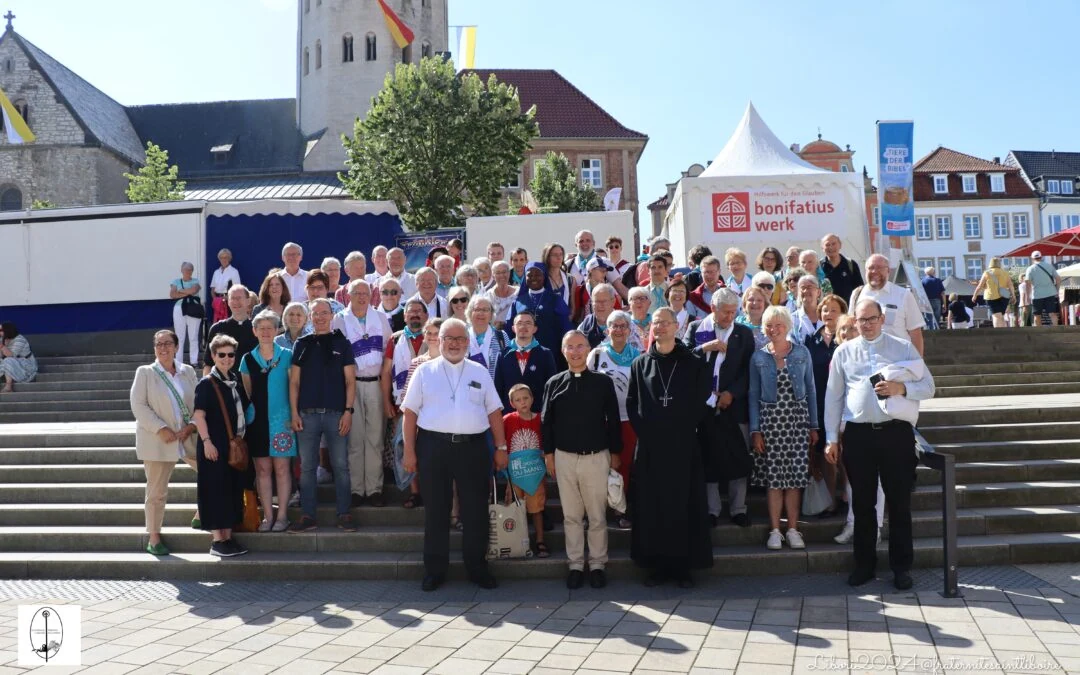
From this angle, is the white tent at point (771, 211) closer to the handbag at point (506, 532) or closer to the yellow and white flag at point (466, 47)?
the handbag at point (506, 532)

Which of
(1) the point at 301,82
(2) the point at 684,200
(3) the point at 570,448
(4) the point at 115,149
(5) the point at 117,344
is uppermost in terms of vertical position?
(1) the point at 301,82

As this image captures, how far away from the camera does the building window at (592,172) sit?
5000 centimetres

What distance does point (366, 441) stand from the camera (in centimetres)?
720

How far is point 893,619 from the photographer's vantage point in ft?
16.5

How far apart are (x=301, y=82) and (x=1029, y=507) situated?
54.1m

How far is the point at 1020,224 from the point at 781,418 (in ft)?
215

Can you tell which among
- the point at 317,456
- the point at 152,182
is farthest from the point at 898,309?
the point at 152,182

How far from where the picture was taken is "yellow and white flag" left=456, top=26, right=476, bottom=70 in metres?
49.9

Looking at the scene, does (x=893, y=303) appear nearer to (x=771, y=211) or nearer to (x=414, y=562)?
(x=414, y=562)

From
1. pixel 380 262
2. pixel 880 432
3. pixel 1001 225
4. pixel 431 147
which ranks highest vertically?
pixel 1001 225

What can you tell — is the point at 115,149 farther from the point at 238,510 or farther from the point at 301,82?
the point at 238,510

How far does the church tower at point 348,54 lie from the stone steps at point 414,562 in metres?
46.3

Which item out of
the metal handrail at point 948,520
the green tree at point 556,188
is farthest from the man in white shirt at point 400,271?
the green tree at point 556,188

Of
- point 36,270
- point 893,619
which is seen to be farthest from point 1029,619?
point 36,270
